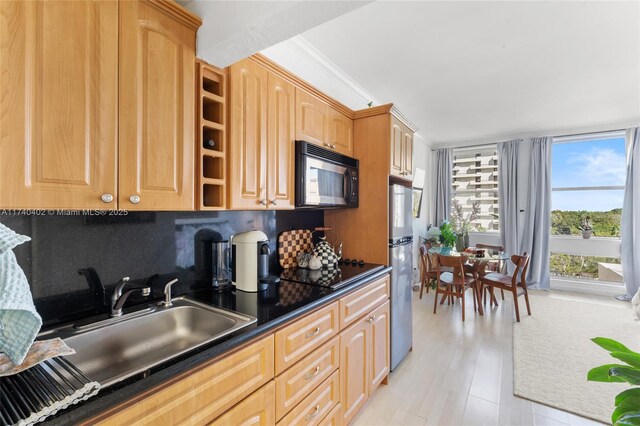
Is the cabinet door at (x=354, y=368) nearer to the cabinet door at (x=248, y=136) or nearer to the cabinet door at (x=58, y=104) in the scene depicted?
the cabinet door at (x=248, y=136)

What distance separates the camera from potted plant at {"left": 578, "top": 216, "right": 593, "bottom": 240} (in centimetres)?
475

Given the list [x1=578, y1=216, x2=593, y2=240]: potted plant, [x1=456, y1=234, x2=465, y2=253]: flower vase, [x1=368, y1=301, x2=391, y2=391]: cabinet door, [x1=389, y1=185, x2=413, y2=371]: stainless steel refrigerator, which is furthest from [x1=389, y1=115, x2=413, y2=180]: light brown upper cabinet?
[x1=578, y1=216, x2=593, y2=240]: potted plant

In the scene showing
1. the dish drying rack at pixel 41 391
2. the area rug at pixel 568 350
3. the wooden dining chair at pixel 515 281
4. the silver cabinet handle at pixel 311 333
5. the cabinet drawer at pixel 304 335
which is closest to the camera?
the dish drying rack at pixel 41 391

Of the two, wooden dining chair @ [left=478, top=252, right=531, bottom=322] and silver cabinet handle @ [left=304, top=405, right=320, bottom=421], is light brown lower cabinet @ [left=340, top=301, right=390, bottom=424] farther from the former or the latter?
wooden dining chair @ [left=478, top=252, right=531, bottom=322]

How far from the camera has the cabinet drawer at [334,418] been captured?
1.57 metres

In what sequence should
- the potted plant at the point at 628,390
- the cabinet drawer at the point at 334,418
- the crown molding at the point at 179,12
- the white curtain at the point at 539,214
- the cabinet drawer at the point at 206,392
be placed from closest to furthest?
the cabinet drawer at the point at 206,392 → the potted plant at the point at 628,390 → the crown molding at the point at 179,12 → the cabinet drawer at the point at 334,418 → the white curtain at the point at 539,214

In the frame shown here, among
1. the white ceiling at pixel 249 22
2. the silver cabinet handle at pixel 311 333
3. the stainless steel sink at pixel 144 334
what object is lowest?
the silver cabinet handle at pixel 311 333

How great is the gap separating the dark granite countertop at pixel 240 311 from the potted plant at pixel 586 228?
4.71m

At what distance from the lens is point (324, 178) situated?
207 centimetres

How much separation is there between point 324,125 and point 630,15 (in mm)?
2267

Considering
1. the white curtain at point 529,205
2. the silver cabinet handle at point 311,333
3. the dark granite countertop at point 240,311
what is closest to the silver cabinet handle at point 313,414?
the silver cabinet handle at point 311,333

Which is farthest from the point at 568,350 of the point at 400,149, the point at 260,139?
the point at 260,139

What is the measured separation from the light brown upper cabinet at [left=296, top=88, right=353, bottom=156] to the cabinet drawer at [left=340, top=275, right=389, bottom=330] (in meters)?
1.08

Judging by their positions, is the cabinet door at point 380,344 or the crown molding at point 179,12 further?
the cabinet door at point 380,344
